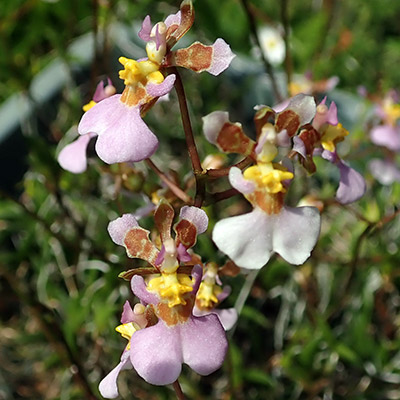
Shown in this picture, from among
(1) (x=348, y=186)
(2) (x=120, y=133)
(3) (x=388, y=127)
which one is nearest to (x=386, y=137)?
(3) (x=388, y=127)

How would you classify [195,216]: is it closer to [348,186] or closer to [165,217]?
[165,217]

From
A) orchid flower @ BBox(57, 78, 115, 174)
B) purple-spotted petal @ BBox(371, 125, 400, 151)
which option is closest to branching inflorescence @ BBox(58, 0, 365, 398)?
orchid flower @ BBox(57, 78, 115, 174)

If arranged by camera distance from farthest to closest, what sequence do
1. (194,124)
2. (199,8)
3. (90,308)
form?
(199,8) < (194,124) < (90,308)

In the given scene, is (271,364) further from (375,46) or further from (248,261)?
(375,46)

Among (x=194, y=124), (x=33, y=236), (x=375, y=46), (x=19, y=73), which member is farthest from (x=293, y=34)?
(x=33, y=236)

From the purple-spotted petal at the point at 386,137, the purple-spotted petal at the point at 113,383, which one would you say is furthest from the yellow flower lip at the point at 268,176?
the purple-spotted petal at the point at 386,137

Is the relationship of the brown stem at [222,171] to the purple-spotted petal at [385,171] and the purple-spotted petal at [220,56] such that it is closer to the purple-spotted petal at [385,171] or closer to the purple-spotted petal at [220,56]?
the purple-spotted petal at [220,56]
